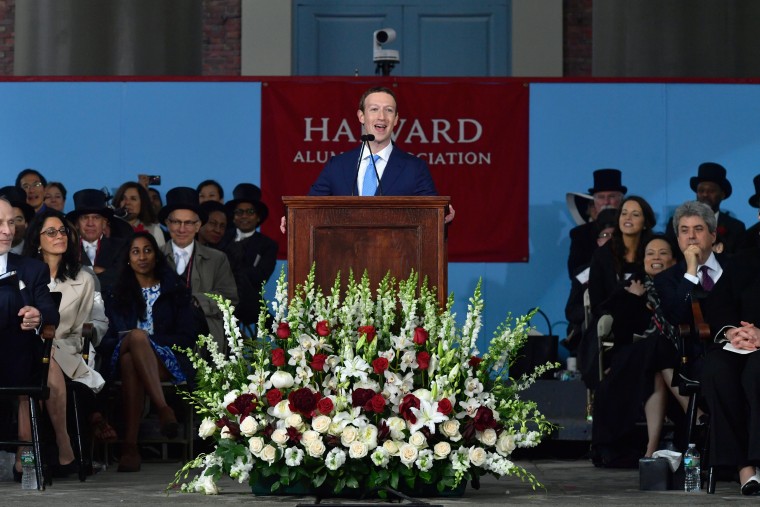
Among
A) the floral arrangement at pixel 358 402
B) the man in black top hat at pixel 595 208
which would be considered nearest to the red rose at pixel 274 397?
the floral arrangement at pixel 358 402

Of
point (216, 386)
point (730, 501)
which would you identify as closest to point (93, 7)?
point (216, 386)

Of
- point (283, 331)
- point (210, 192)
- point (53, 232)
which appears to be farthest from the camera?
point (210, 192)

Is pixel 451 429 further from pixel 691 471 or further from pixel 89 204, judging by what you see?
pixel 89 204

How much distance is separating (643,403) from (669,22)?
555cm

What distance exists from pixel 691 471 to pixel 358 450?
1.88 metres

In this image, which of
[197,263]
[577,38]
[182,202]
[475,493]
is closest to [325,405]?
[475,493]

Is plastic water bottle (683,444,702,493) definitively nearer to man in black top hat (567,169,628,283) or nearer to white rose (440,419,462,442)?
white rose (440,419,462,442)

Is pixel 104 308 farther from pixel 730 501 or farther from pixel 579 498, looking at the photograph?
pixel 730 501

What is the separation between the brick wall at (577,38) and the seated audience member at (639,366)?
309 inches

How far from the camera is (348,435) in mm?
5914

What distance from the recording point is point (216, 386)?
6.28 metres

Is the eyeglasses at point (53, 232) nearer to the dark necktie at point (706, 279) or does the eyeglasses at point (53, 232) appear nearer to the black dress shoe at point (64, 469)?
the black dress shoe at point (64, 469)

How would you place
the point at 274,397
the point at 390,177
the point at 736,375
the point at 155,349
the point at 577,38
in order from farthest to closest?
the point at 577,38, the point at 155,349, the point at 736,375, the point at 390,177, the point at 274,397

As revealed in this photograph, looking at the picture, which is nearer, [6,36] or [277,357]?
[277,357]
